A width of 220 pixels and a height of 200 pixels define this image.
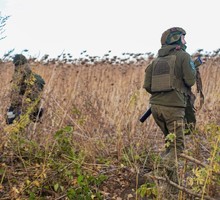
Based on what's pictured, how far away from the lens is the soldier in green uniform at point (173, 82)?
15.6 ft

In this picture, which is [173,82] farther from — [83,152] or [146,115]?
[83,152]

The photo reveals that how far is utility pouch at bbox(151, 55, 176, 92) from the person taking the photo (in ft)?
15.7

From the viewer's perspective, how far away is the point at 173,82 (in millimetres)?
4785

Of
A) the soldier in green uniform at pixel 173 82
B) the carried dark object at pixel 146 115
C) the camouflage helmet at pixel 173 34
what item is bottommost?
the carried dark object at pixel 146 115

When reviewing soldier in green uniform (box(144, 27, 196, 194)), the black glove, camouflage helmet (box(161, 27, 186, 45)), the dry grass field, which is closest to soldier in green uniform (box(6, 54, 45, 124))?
the black glove

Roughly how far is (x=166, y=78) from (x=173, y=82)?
9 cm

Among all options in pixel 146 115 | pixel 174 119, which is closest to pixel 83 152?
pixel 146 115

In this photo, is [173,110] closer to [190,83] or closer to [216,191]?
[190,83]

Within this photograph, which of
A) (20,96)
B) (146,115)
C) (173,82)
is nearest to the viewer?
(173,82)

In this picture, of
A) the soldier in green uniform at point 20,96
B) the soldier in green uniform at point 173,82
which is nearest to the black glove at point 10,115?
the soldier in green uniform at point 20,96

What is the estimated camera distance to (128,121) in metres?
5.29

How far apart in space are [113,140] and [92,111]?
18.2 inches

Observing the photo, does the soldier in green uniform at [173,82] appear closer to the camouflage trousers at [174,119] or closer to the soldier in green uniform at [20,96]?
the camouflage trousers at [174,119]

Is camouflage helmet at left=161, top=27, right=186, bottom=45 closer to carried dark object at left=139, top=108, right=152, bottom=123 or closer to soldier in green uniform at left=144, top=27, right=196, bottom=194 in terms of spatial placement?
soldier in green uniform at left=144, top=27, right=196, bottom=194
